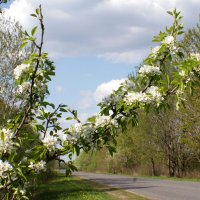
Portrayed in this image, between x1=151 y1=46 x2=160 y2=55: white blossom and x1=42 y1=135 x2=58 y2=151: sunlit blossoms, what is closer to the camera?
x1=42 y1=135 x2=58 y2=151: sunlit blossoms

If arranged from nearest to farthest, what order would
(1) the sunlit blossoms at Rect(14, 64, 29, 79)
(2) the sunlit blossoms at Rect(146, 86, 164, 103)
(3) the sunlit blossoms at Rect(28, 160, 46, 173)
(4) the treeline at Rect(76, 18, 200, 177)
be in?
(3) the sunlit blossoms at Rect(28, 160, 46, 173)
(1) the sunlit blossoms at Rect(14, 64, 29, 79)
(2) the sunlit blossoms at Rect(146, 86, 164, 103)
(4) the treeline at Rect(76, 18, 200, 177)

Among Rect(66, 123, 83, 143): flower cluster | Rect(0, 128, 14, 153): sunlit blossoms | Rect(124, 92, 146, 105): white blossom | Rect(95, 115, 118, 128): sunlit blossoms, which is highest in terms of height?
Rect(124, 92, 146, 105): white blossom

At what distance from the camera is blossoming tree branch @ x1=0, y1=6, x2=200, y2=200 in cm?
317

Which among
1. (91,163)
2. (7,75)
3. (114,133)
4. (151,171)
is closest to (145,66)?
(114,133)

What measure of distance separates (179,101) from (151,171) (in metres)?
44.5

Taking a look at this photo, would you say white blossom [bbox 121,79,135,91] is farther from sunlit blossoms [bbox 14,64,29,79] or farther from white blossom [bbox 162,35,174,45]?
sunlit blossoms [bbox 14,64,29,79]

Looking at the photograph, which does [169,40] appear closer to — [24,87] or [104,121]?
[104,121]

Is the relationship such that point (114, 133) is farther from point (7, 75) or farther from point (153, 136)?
point (153, 136)

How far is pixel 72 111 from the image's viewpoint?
3623mm

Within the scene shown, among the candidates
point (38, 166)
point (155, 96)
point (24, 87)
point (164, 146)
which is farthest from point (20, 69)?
point (164, 146)

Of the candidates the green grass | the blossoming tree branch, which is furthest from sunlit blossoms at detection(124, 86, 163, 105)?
the green grass

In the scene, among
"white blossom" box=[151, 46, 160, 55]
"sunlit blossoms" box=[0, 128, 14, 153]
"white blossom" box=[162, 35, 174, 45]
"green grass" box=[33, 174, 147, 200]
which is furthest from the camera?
"green grass" box=[33, 174, 147, 200]

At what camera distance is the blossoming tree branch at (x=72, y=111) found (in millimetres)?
3170

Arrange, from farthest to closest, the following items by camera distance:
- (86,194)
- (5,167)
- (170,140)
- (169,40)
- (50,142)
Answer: (170,140), (86,194), (169,40), (50,142), (5,167)
